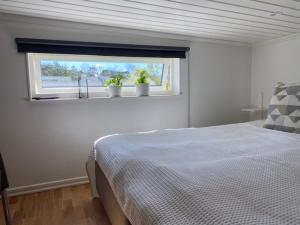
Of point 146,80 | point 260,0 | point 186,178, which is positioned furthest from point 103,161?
point 260,0

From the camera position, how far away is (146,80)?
2.75 metres

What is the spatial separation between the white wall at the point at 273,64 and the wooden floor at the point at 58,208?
2622mm

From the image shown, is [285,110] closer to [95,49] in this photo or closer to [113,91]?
[113,91]

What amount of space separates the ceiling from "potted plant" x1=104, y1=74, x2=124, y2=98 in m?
0.60

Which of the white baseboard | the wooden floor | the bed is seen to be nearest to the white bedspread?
the bed

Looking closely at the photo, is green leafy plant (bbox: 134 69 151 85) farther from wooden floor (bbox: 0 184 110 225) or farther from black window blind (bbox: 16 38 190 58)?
wooden floor (bbox: 0 184 110 225)

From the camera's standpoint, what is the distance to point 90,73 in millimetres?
2635

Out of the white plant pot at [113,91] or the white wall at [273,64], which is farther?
the white wall at [273,64]

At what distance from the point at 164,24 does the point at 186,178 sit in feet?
5.82

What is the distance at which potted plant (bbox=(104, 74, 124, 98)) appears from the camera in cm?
256

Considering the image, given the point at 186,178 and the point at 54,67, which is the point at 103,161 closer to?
the point at 186,178

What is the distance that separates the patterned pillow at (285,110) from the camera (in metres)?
1.96

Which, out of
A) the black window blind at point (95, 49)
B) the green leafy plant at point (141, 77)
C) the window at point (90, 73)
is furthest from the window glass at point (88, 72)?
the black window blind at point (95, 49)

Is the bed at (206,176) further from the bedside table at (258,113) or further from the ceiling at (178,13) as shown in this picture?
the bedside table at (258,113)
